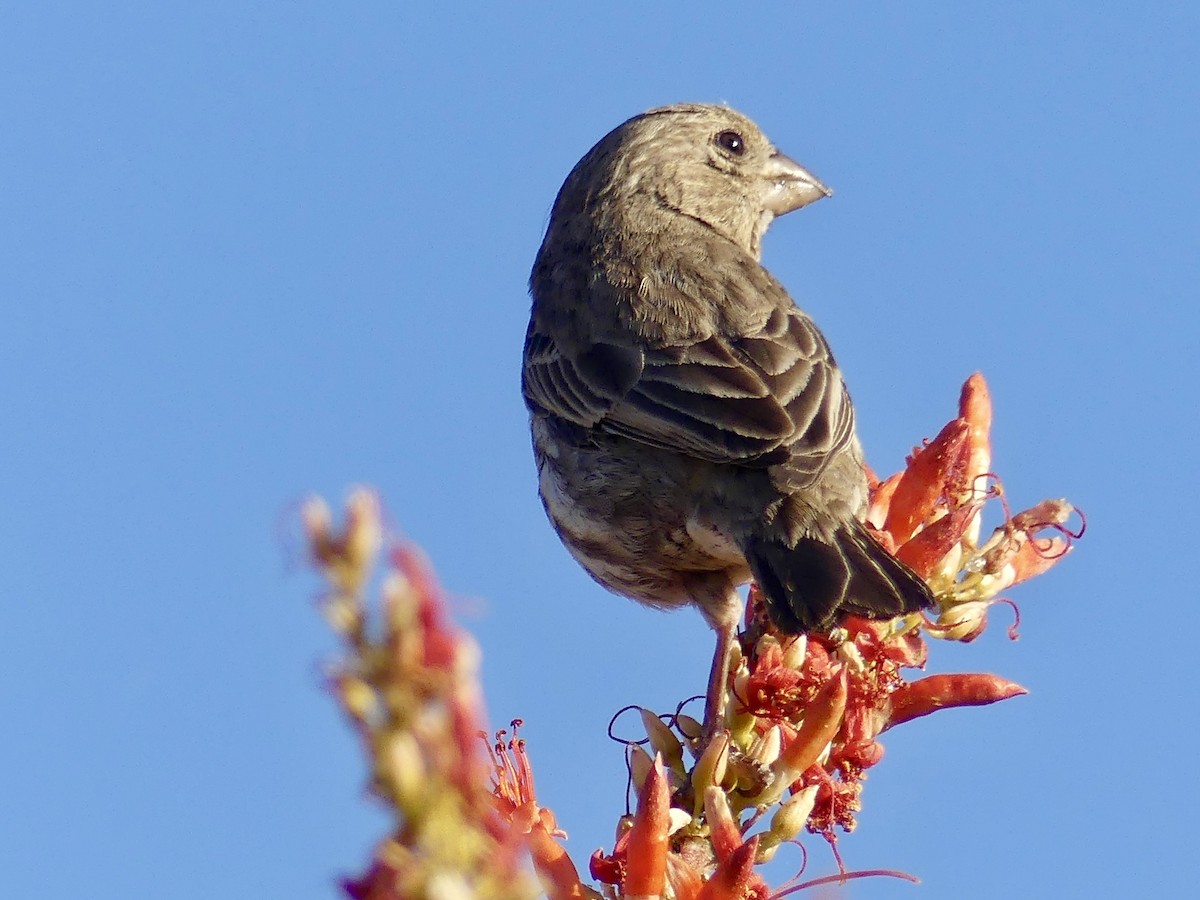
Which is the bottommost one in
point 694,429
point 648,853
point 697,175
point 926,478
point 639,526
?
point 648,853

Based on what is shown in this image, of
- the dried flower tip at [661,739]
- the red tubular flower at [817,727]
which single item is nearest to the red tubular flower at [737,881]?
the red tubular flower at [817,727]

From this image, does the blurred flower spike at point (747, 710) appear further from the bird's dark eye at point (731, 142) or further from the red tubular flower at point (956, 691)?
the bird's dark eye at point (731, 142)

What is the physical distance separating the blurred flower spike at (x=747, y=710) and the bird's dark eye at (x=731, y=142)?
125 inches

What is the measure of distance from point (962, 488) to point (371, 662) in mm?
3776

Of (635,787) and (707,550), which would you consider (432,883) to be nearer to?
(635,787)

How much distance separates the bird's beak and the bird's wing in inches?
66.4

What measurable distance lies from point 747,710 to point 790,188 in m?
4.49

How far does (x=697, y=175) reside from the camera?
26.0 feet

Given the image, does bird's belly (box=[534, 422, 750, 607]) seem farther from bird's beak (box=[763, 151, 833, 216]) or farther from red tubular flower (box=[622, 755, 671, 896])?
bird's beak (box=[763, 151, 833, 216])

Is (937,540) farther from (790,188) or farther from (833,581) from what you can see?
(790,188)

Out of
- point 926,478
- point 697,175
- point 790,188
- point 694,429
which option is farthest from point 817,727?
point 790,188

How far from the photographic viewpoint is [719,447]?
208 inches

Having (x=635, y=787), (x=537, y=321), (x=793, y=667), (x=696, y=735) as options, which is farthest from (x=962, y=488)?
(x=537, y=321)

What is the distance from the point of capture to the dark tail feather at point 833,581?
4.30 meters
